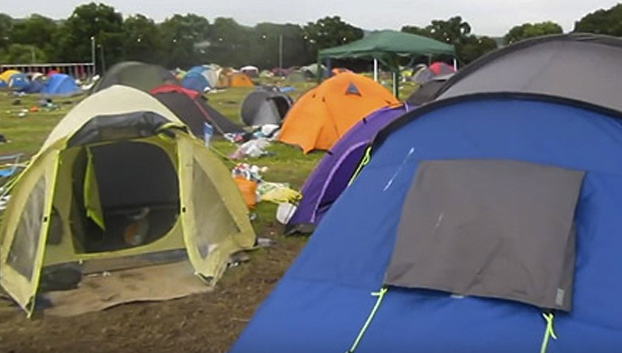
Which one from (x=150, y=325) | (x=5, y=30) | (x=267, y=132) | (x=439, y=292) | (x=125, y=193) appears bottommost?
(x=150, y=325)

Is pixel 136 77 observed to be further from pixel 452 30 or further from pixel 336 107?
pixel 452 30

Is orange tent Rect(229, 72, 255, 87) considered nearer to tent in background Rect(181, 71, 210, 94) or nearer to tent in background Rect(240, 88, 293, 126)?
tent in background Rect(181, 71, 210, 94)

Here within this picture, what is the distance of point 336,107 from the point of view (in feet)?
39.4

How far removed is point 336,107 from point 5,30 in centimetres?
4745

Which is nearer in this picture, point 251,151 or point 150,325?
point 150,325

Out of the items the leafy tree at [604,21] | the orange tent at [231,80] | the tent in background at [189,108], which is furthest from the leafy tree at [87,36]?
the tent in background at [189,108]

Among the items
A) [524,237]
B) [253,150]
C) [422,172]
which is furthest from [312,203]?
[253,150]

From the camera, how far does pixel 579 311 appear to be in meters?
3.20

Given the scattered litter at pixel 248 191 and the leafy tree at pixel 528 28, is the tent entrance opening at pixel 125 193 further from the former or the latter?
the leafy tree at pixel 528 28

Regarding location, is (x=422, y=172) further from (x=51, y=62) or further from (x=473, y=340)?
(x=51, y=62)

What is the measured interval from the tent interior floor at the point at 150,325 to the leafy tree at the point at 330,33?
52712 millimetres

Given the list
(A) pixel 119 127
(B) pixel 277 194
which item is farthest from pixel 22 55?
(A) pixel 119 127

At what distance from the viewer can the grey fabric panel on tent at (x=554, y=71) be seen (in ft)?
12.9

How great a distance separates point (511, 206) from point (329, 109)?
8627 millimetres
